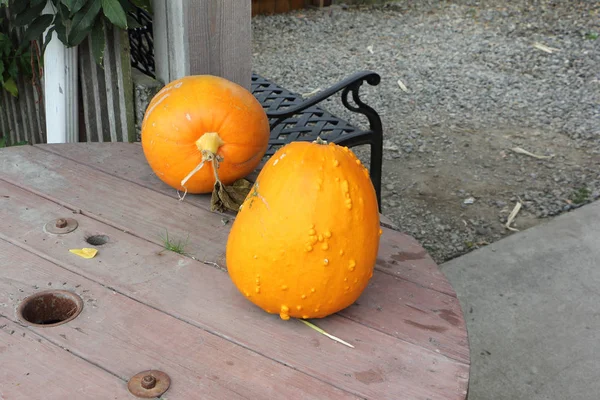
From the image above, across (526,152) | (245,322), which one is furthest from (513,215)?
(245,322)

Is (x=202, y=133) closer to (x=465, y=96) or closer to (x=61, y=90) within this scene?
(x=61, y=90)

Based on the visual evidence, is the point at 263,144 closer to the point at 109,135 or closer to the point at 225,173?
the point at 225,173

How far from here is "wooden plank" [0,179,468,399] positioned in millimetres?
1112

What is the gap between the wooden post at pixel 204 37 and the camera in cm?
213

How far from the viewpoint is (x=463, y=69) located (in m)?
5.45

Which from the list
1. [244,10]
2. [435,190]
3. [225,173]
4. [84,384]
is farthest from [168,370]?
[435,190]

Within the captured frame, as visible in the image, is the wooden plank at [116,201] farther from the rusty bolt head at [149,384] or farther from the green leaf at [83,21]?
the green leaf at [83,21]

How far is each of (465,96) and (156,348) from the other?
4.21m

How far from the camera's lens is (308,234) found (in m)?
1.17

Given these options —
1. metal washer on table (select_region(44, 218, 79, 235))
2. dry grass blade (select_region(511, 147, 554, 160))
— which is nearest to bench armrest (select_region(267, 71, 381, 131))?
metal washer on table (select_region(44, 218, 79, 235))

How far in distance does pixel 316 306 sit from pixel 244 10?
4.26 ft

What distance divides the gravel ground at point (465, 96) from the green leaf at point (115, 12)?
178 centimetres

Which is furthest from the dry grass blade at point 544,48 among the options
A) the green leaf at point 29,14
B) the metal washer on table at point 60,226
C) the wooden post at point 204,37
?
the metal washer on table at point 60,226

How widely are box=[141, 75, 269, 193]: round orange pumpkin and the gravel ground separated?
184cm
